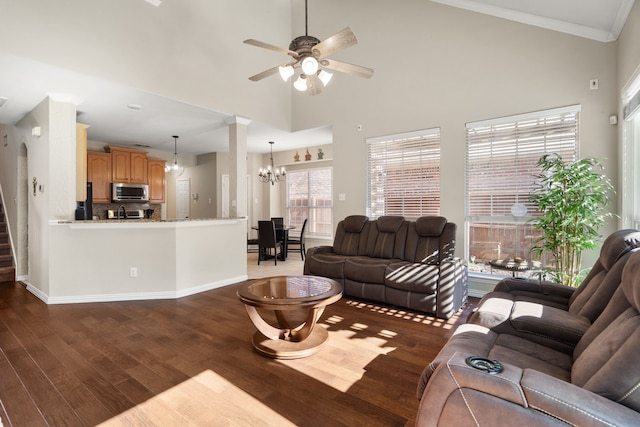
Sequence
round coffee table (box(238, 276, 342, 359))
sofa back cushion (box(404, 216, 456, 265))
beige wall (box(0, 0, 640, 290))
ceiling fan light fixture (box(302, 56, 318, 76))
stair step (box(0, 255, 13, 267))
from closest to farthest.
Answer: round coffee table (box(238, 276, 342, 359)) → ceiling fan light fixture (box(302, 56, 318, 76)) → beige wall (box(0, 0, 640, 290)) → sofa back cushion (box(404, 216, 456, 265)) → stair step (box(0, 255, 13, 267))

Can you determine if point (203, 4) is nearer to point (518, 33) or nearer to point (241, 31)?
point (241, 31)

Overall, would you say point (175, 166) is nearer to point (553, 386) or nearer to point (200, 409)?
point (200, 409)

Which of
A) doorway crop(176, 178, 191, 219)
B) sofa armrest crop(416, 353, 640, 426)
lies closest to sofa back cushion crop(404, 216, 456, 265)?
sofa armrest crop(416, 353, 640, 426)

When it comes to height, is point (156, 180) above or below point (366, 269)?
above

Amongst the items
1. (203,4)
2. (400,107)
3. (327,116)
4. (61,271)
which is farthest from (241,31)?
(61,271)

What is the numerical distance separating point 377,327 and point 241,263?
9.07ft

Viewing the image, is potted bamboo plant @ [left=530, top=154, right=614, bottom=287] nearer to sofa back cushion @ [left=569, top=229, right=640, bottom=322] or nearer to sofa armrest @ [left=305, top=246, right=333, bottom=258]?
sofa back cushion @ [left=569, top=229, right=640, bottom=322]

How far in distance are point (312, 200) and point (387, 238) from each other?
400 centimetres

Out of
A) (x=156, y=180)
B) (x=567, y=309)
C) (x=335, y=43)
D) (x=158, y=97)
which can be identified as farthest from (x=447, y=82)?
(x=156, y=180)

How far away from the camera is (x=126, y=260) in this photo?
164 inches

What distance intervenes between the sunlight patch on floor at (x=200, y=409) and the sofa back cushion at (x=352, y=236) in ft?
9.04

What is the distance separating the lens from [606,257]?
6.77 feet

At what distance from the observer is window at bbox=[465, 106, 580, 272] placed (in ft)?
12.0

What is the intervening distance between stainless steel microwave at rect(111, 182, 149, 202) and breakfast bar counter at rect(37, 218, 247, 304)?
2711mm
